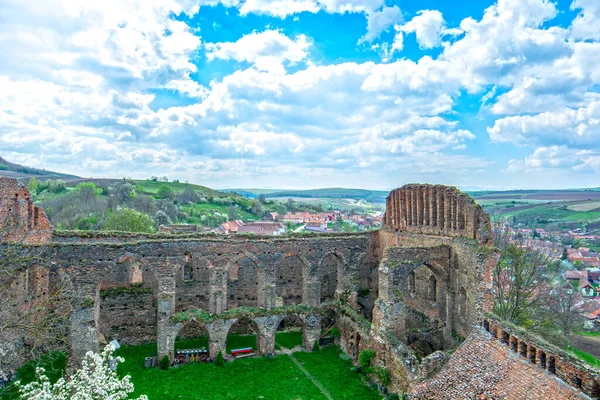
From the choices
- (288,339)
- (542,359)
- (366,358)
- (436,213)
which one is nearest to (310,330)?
(288,339)

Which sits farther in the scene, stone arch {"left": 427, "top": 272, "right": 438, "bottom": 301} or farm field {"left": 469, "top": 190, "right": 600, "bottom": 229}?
farm field {"left": 469, "top": 190, "right": 600, "bottom": 229}

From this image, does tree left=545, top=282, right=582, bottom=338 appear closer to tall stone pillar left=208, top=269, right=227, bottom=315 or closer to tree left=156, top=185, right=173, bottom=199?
tall stone pillar left=208, top=269, right=227, bottom=315

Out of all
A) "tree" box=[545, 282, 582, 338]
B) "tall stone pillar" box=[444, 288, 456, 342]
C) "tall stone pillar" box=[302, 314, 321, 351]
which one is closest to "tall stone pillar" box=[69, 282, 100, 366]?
"tall stone pillar" box=[302, 314, 321, 351]

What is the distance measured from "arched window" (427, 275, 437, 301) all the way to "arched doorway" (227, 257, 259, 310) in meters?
13.0

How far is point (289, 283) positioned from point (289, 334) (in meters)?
4.44

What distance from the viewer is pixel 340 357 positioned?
26266 mm

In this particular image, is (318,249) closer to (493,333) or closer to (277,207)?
(493,333)

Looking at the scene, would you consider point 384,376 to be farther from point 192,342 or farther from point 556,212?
point 556,212

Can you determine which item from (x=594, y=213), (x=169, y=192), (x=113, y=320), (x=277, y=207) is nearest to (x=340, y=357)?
(x=113, y=320)

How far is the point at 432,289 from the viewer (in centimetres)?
2941

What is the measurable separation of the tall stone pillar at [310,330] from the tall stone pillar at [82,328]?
12850mm

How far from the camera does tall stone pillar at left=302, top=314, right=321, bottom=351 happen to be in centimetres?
2761

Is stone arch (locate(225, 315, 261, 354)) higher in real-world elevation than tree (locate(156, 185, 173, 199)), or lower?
lower

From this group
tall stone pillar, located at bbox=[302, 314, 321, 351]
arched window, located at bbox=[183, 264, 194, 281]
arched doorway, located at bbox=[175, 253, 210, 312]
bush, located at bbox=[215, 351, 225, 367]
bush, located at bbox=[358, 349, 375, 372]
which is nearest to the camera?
bush, located at bbox=[358, 349, 375, 372]
